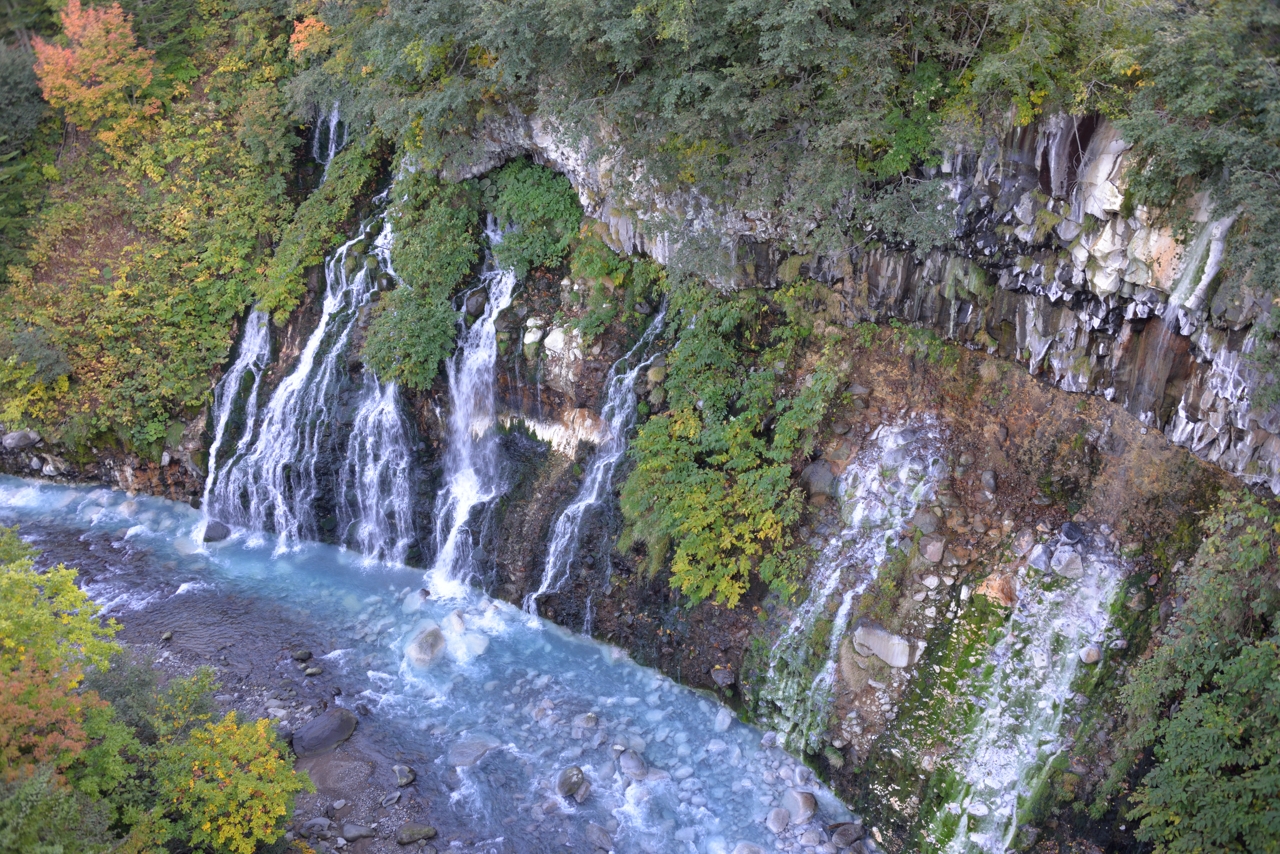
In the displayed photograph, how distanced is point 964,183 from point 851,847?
795cm

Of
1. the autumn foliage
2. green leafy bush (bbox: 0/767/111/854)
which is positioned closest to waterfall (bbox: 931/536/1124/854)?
green leafy bush (bbox: 0/767/111/854)

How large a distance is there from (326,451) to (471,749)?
6.91 metres

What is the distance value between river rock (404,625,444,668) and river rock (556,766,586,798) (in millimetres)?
3096

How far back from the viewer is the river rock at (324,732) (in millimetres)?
11016

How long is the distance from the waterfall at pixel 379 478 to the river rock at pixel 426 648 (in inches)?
99.2

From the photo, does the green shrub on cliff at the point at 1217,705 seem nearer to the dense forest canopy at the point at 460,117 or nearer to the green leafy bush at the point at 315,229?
the dense forest canopy at the point at 460,117

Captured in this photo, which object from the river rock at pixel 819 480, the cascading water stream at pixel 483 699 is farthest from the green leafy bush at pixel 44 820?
the river rock at pixel 819 480

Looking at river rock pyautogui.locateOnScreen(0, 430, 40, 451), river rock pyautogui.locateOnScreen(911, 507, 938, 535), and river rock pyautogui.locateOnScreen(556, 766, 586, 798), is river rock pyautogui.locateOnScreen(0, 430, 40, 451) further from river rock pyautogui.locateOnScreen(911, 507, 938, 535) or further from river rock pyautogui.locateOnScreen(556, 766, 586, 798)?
river rock pyautogui.locateOnScreen(911, 507, 938, 535)

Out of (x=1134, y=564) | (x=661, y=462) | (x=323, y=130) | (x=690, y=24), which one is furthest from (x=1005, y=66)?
(x=323, y=130)

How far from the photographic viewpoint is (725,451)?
12.1 m

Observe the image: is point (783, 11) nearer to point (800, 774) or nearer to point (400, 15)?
point (400, 15)

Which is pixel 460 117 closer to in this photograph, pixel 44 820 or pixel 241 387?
pixel 241 387

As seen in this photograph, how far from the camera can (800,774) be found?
34.8ft

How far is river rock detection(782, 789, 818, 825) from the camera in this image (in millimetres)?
10055
